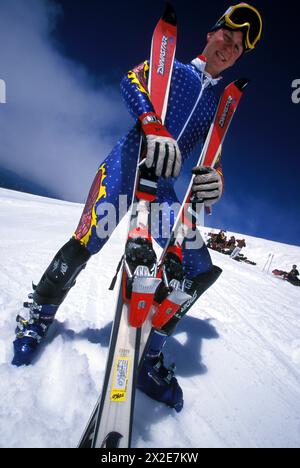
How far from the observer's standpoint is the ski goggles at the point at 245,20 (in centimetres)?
182

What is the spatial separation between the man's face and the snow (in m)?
2.56

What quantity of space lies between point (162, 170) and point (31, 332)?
1447 millimetres

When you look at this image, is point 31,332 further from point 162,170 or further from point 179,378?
point 162,170

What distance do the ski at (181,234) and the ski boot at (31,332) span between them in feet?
2.52

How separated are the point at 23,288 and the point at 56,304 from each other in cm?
114

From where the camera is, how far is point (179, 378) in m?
1.77

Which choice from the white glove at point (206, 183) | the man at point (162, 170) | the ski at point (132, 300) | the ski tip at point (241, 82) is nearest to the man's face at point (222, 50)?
the man at point (162, 170)

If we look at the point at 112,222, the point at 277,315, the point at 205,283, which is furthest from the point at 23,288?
the point at 277,315

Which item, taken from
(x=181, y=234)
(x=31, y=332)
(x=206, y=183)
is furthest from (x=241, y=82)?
(x=31, y=332)

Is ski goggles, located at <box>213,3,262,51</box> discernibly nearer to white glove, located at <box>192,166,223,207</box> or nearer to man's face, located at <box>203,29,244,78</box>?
man's face, located at <box>203,29,244,78</box>

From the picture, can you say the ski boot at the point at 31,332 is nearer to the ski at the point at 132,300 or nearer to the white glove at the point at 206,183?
the ski at the point at 132,300

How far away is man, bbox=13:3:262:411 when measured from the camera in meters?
1.48

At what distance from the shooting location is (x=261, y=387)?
A: 75.5 inches
